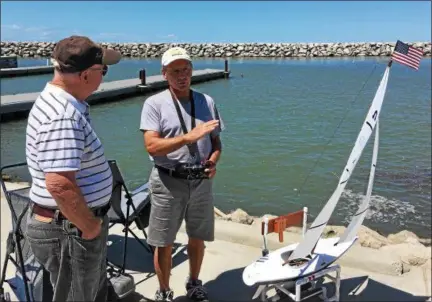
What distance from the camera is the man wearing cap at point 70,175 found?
210 cm

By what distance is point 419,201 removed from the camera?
8.41 metres

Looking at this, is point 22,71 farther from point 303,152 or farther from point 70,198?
point 70,198

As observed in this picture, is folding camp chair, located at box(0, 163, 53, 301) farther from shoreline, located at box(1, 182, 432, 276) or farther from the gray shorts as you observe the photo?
shoreline, located at box(1, 182, 432, 276)

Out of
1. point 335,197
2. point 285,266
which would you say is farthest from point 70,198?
point 335,197

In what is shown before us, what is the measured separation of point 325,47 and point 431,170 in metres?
62.7

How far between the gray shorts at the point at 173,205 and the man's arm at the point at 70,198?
1111mm

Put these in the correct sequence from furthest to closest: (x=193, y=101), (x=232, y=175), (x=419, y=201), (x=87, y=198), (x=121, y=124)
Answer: (x=121, y=124) → (x=232, y=175) → (x=419, y=201) → (x=193, y=101) → (x=87, y=198)

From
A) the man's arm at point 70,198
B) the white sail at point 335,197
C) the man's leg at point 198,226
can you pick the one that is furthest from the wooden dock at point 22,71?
the man's arm at point 70,198

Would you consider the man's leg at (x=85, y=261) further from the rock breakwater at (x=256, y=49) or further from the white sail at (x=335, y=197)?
the rock breakwater at (x=256, y=49)

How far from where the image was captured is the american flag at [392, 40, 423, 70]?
11.8 ft

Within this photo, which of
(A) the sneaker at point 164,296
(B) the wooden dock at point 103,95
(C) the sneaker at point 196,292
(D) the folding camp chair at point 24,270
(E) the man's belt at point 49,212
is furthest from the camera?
(B) the wooden dock at point 103,95

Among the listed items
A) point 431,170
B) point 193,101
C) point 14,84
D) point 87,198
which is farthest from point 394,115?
point 14,84

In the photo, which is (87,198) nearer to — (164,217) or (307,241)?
(164,217)

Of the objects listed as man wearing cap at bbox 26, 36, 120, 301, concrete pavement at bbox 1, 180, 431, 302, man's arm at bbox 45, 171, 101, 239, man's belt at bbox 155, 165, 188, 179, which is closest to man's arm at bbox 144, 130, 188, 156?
man's belt at bbox 155, 165, 188, 179
